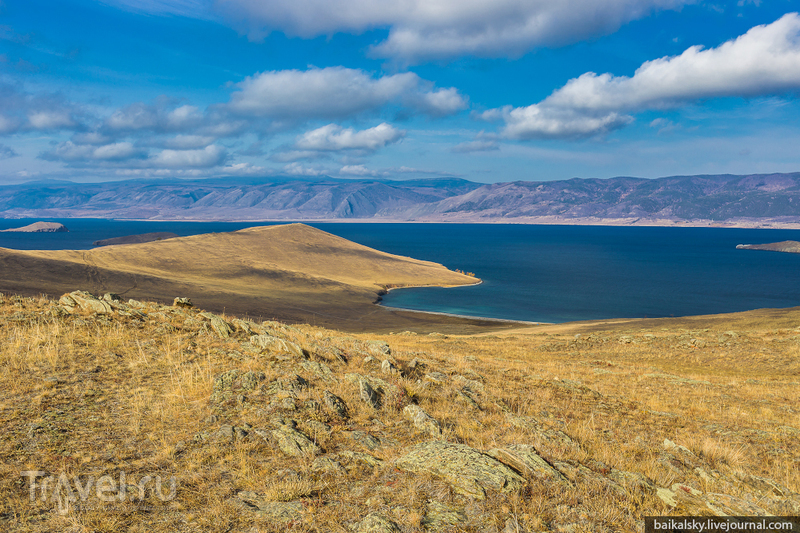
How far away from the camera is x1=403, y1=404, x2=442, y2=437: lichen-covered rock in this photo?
8621 mm

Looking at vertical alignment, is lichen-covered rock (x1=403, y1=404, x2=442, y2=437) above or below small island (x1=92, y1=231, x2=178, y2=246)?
below

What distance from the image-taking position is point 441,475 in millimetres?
6633

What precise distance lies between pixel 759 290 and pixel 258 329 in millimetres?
104794

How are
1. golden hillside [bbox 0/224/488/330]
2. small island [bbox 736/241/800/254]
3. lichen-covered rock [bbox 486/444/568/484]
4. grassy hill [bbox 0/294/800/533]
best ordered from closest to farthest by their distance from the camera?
grassy hill [bbox 0/294/800/533] → lichen-covered rock [bbox 486/444/568/484] → golden hillside [bbox 0/224/488/330] → small island [bbox 736/241/800/254]

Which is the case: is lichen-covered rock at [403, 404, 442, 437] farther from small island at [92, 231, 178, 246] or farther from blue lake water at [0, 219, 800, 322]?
small island at [92, 231, 178, 246]

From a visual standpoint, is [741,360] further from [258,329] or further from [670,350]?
[258,329]

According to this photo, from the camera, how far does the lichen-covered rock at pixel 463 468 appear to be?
20.8ft

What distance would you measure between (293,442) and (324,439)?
56 centimetres

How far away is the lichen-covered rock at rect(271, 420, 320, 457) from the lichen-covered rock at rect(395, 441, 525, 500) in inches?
61.2

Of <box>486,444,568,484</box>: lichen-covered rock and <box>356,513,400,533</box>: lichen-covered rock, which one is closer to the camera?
<box>356,513,400,533</box>: lichen-covered rock

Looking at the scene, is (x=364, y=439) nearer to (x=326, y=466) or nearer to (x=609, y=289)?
(x=326, y=466)

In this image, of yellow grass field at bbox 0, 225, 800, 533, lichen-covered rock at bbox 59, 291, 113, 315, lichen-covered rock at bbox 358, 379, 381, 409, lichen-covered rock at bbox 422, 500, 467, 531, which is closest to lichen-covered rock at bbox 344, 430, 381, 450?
yellow grass field at bbox 0, 225, 800, 533

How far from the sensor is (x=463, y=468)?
6730 millimetres

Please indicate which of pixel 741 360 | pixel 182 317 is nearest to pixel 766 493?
pixel 182 317
